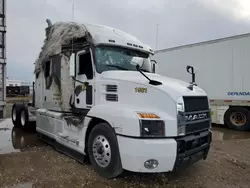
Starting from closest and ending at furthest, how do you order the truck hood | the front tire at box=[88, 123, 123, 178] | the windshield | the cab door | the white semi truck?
the truck hood
the front tire at box=[88, 123, 123, 178]
the windshield
the cab door
the white semi truck

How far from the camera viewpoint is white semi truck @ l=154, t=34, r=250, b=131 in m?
9.70

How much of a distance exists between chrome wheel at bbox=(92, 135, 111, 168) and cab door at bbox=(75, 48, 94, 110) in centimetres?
82

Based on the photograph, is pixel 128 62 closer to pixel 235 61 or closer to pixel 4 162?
pixel 4 162

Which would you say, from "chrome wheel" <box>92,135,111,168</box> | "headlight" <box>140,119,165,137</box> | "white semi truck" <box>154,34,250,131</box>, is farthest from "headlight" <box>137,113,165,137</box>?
"white semi truck" <box>154,34,250,131</box>

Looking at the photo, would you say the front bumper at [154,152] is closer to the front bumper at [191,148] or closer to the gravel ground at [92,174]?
the front bumper at [191,148]

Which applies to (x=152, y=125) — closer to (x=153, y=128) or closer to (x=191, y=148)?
(x=153, y=128)

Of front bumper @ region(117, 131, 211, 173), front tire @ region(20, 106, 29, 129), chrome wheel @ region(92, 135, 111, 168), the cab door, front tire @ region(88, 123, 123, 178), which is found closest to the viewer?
front bumper @ region(117, 131, 211, 173)

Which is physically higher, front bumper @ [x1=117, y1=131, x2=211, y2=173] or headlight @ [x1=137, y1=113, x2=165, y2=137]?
headlight @ [x1=137, y1=113, x2=165, y2=137]

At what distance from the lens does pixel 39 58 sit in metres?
7.44

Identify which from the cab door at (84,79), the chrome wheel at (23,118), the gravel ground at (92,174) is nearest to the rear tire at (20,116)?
the chrome wheel at (23,118)

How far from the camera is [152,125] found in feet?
12.2

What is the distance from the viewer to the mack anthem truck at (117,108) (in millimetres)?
3746

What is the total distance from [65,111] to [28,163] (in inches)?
54.8

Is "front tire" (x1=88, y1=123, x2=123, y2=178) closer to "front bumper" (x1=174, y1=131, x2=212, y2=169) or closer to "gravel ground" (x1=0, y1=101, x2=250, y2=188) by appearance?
"gravel ground" (x1=0, y1=101, x2=250, y2=188)
